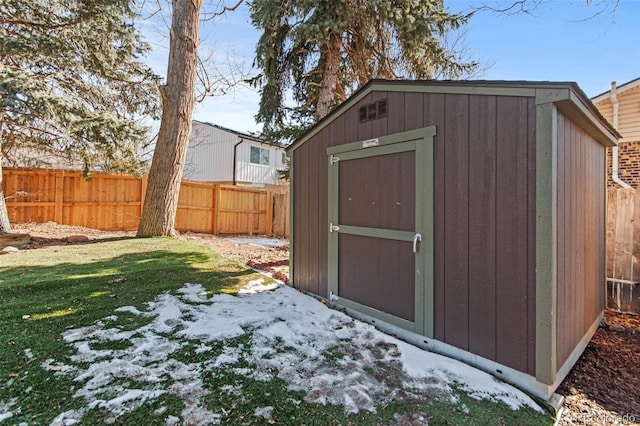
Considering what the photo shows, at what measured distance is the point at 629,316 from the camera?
4336 millimetres

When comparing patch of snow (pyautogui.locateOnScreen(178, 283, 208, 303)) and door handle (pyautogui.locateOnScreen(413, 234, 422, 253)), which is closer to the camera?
door handle (pyautogui.locateOnScreen(413, 234, 422, 253))

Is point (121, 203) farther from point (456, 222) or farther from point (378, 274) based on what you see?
point (456, 222)

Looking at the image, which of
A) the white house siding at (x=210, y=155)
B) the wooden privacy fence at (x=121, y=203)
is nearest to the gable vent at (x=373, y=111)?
the wooden privacy fence at (x=121, y=203)

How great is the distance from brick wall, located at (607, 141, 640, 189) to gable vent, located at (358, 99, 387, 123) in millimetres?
8777

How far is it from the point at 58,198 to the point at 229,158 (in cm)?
985

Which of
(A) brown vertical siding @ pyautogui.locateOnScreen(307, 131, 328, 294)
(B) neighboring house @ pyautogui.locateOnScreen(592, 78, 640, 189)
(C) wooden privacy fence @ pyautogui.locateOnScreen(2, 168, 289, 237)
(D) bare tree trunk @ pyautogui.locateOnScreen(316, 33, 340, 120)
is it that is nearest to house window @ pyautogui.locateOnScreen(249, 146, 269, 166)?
(C) wooden privacy fence @ pyautogui.locateOnScreen(2, 168, 289, 237)

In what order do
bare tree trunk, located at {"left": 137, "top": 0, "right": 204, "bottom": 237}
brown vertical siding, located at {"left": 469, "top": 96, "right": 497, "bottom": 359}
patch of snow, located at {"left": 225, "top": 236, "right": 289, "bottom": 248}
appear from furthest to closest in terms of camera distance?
patch of snow, located at {"left": 225, "top": 236, "right": 289, "bottom": 248}, bare tree trunk, located at {"left": 137, "top": 0, "right": 204, "bottom": 237}, brown vertical siding, located at {"left": 469, "top": 96, "right": 497, "bottom": 359}

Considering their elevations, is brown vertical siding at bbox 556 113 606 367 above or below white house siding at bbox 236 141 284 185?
below

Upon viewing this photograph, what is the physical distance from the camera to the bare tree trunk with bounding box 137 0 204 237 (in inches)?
320

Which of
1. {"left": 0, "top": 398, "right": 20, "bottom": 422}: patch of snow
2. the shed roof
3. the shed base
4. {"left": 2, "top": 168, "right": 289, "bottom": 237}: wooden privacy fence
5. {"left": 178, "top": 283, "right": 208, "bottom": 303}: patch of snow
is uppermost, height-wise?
the shed roof

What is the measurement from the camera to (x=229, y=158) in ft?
59.2

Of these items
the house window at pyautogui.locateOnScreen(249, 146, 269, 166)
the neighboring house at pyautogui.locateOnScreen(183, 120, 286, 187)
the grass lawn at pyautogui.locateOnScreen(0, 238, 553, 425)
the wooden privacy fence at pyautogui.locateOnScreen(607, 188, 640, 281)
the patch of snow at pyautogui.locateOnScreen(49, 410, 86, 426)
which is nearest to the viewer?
the patch of snow at pyautogui.locateOnScreen(49, 410, 86, 426)

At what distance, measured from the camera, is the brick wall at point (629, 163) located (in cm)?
844

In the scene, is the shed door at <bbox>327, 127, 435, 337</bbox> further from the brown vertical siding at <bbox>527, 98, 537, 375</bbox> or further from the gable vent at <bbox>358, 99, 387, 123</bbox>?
the brown vertical siding at <bbox>527, 98, 537, 375</bbox>
